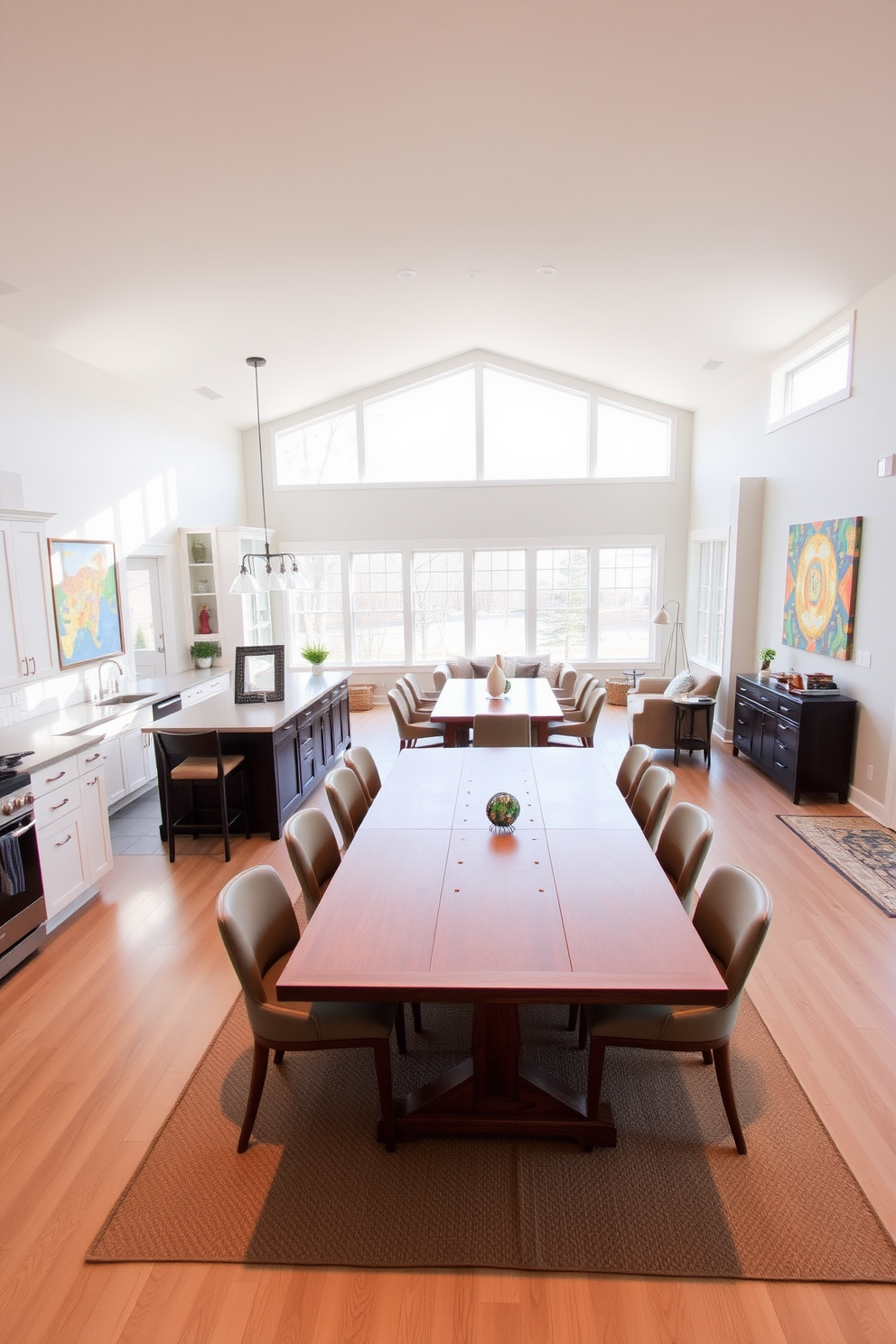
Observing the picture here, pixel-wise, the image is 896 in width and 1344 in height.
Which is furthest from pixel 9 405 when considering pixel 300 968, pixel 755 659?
pixel 755 659

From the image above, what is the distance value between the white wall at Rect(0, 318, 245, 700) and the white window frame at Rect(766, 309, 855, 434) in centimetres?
622

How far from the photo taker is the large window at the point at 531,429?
31.0 ft

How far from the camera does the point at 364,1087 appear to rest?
109 inches

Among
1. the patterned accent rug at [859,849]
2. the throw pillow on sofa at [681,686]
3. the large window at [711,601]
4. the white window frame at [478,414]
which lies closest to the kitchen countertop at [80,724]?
the white window frame at [478,414]

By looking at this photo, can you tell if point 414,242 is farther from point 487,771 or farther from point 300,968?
point 300,968

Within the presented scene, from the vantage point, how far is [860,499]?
17.4ft

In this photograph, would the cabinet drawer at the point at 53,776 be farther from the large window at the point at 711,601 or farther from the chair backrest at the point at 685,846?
the large window at the point at 711,601

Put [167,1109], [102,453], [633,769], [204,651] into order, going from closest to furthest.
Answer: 1. [167,1109]
2. [633,769]
3. [102,453]
4. [204,651]

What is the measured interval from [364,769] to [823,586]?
4182mm

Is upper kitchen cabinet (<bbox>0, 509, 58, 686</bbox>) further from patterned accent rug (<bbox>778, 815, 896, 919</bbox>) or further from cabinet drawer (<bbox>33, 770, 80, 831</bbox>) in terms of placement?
patterned accent rug (<bbox>778, 815, 896, 919</bbox>)

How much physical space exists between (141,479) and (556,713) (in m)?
4.70

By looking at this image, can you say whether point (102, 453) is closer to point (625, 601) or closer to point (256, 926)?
point (256, 926)

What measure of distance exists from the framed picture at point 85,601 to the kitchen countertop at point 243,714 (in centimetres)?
108

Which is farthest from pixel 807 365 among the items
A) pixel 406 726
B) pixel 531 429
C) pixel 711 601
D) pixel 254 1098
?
pixel 254 1098
